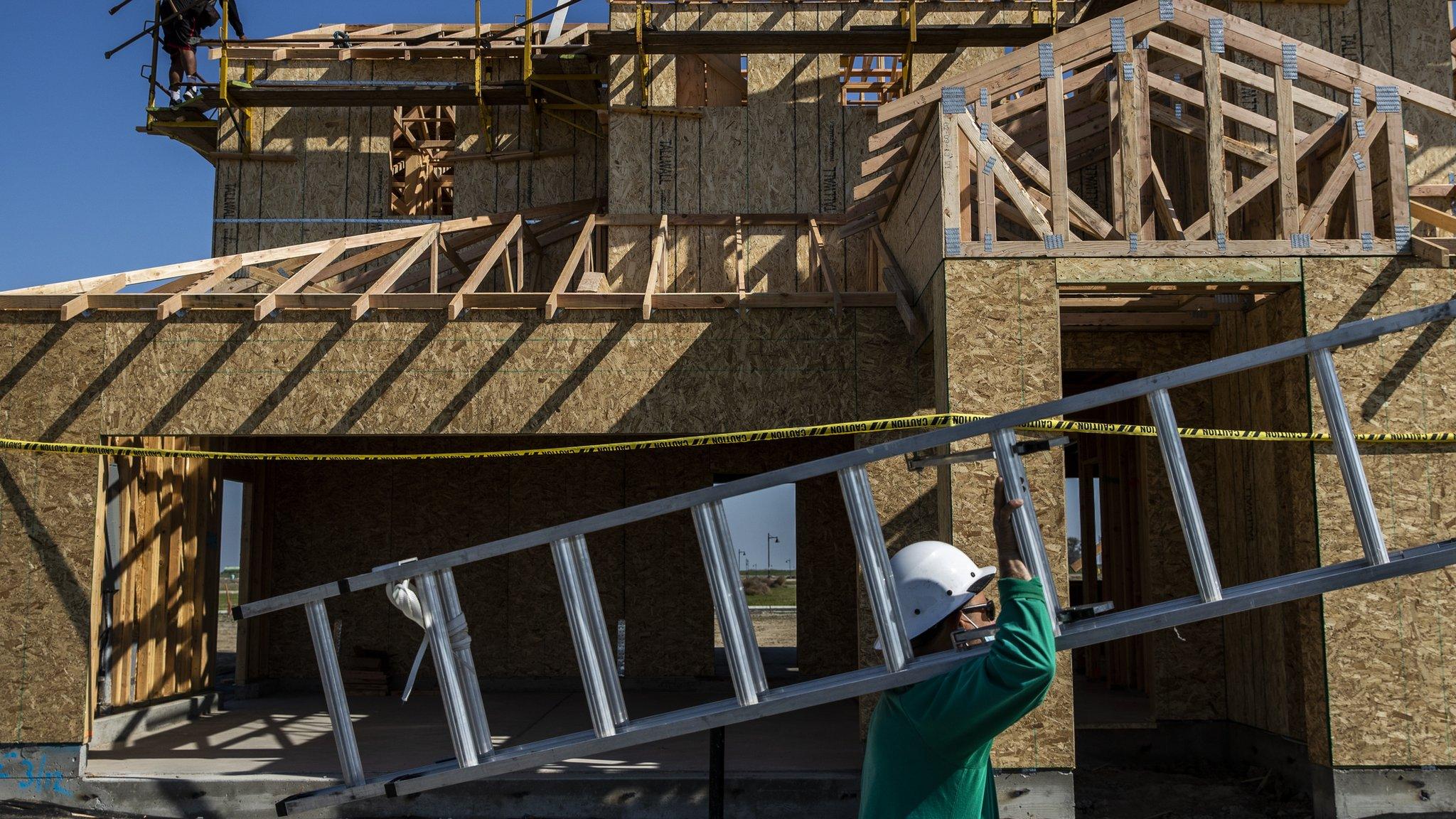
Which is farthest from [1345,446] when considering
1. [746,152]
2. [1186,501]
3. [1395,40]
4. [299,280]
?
[746,152]

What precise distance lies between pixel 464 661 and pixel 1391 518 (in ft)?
21.7

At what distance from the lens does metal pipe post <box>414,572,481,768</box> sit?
4480 mm

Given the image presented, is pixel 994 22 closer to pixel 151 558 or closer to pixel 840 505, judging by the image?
pixel 840 505

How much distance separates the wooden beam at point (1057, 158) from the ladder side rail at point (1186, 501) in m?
3.96

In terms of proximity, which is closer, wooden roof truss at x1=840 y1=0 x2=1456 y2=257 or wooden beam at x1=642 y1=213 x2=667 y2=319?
wooden roof truss at x1=840 y1=0 x2=1456 y2=257

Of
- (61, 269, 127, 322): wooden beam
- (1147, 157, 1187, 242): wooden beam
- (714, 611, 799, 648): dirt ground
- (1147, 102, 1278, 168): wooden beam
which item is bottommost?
(714, 611, 799, 648): dirt ground

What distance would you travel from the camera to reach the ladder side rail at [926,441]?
3840mm

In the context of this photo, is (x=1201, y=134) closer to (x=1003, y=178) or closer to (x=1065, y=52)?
(x=1065, y=52)

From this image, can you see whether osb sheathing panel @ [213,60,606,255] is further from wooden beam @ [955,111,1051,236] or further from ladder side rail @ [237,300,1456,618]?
ladder side rail @ [237,300,1456,618]

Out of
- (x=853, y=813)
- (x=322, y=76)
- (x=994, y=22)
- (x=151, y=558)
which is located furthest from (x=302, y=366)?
(x=994, y=22)

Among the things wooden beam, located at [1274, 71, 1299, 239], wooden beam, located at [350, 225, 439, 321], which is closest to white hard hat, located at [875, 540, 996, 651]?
wooden beam, located at [1274, 71, 1299, 239]

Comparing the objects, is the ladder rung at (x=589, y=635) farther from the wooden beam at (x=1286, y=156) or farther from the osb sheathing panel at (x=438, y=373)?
the wooden beam at (x=1286, y=156)

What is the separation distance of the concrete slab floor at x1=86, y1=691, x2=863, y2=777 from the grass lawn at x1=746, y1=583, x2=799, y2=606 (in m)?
20.2

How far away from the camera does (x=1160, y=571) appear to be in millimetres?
10602
